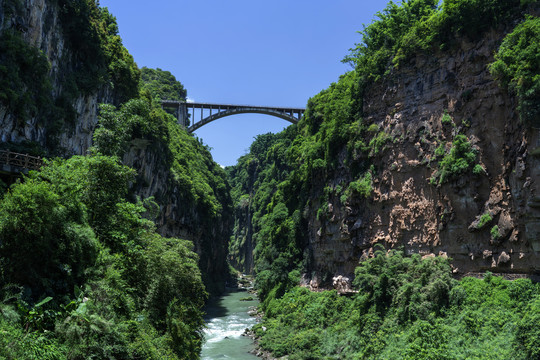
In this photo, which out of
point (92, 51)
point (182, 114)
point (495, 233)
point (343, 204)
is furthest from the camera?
point (182, 114)

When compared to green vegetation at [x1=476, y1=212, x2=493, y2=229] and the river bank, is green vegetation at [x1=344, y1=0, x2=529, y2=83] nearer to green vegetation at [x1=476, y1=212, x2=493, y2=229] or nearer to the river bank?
green vegetation at [x1=476, y1=212, x2=493, y2=229]

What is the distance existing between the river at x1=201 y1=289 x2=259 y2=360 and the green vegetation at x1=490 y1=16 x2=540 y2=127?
20103mm

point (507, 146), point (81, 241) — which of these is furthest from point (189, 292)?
point (507, 146)

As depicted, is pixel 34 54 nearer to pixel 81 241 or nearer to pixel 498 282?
pixel 81 241

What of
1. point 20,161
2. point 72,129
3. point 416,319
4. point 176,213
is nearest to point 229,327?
point 176,213

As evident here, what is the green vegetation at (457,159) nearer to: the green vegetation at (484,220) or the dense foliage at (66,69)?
the green vegetation at (484,220)

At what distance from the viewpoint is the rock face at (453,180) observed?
76.6ft

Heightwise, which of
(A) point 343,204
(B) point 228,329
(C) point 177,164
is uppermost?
(C) point 177,164

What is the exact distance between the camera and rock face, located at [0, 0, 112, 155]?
21.9 m

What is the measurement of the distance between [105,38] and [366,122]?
22251 mm

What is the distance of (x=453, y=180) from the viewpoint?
27297 mm

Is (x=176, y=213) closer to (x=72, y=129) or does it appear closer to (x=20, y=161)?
(x=72, y=129)

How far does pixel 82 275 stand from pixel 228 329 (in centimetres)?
2777

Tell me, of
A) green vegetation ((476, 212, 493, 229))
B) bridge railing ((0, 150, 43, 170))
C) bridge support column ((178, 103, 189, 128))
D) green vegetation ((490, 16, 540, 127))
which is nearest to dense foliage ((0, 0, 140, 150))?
bridge railing ((0, 150, 43, 170))
